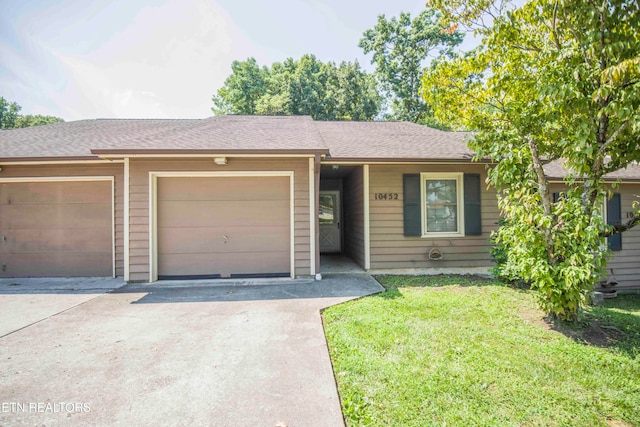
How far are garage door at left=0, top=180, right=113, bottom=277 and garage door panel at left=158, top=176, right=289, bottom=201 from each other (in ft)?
4.58

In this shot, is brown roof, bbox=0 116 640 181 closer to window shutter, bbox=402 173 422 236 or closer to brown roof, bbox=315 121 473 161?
brown roof, bbox=315 121 473 161

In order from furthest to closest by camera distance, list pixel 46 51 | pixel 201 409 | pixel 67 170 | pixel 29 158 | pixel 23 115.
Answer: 1. pixel 23 115
2. pixel 46 51
3. pixel 67 170
4. pixel 29 158
5. pixel 201 409

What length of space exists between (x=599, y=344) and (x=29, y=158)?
871 centimetres

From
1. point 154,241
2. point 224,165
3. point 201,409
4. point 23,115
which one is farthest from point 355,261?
point 23,115

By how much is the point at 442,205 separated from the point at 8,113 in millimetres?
42219

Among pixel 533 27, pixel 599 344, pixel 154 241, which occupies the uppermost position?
pixel 533 27

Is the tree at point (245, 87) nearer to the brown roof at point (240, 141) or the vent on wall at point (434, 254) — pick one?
the brown roof at point (240, 141)

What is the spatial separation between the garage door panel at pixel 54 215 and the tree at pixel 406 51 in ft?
59.2

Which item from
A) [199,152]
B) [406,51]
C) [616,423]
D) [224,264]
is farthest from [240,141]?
[406,51]

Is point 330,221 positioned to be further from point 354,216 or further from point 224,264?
point 224,264

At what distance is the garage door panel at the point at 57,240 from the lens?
5559 millimetres

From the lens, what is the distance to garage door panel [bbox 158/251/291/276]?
209 inches

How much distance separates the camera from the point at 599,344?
9.45 ft

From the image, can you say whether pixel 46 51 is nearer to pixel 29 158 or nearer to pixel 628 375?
pixel 29 158
